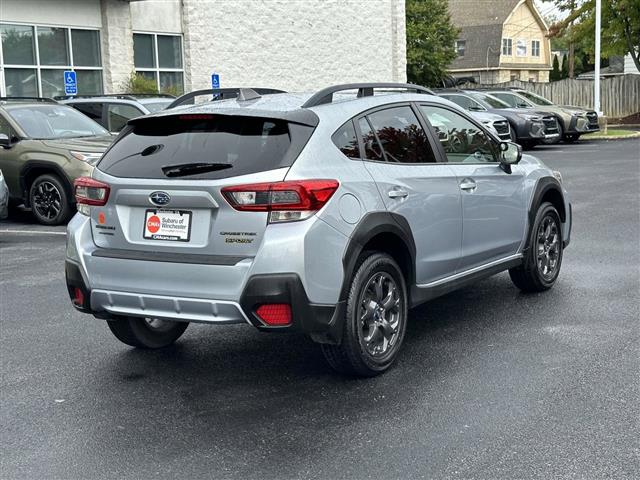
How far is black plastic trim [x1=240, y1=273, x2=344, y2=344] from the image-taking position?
488cm

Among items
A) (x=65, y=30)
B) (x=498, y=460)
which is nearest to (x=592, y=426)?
(x=498, y=460)

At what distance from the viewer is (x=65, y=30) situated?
2556 centimetres

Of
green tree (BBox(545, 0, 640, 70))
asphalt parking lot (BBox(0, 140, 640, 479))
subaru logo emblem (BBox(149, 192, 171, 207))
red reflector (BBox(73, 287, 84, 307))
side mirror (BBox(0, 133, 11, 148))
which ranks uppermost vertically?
green tree (BBox(545, 0, 640, 70))

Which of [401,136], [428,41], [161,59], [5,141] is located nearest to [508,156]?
[401,136]

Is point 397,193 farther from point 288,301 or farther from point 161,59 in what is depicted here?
point 161,59

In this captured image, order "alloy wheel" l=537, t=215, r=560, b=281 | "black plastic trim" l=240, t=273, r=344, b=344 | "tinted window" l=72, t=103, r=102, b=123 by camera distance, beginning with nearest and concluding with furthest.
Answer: "black plastic trim" l=240, t=273, r=344, b=344 → "alloy wheel" l=537, t=215, r=560, b=281 → "tinted window" l=72, t=103, r=102, b=123

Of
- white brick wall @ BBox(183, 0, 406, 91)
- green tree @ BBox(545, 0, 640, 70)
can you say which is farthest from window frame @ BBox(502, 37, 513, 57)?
white brick wall @ BBox(183, 0, 406, 91)

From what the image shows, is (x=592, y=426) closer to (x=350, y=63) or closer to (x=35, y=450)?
(x=35, y=450)

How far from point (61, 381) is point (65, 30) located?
21.7m

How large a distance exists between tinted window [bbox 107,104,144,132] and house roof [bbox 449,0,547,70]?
63.8 meters

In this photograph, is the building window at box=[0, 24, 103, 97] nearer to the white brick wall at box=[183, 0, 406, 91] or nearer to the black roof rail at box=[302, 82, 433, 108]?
the white brick wall at box=[183, 0, 406, 91]

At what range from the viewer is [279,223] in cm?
493

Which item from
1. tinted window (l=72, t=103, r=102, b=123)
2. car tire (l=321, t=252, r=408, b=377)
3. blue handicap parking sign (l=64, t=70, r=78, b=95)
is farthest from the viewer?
blue handicap parking sign (l=64, t=70, r=78, b=95)

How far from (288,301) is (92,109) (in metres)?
12.6
